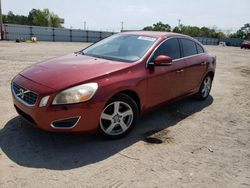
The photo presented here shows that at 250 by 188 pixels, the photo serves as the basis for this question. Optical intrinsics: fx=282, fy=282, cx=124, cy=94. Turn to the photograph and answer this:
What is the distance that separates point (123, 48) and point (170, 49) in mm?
909

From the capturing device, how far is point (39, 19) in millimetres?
91125

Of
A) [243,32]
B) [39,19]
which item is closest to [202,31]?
[243,32]

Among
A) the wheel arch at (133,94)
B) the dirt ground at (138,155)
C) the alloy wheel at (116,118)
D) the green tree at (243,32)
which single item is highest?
the green tree at (243,32)

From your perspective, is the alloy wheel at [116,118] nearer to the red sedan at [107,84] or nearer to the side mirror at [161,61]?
the red sedan at [107,84]

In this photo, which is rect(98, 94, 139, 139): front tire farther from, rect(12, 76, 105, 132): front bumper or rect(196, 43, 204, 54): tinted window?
rect(196, 43, 204, 54): tinted window

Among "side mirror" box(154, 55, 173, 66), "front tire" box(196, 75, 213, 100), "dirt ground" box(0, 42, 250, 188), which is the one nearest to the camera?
"dirt ground" box(0, 42, 250, 188)

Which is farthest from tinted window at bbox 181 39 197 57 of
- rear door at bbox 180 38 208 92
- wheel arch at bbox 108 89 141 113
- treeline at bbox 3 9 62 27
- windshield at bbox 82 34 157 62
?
treeline at bbox 3 9 62 27

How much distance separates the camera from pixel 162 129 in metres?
4.77

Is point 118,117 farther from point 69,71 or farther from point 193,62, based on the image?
point 193,62

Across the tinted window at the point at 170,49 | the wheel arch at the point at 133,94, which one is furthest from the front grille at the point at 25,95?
the tinted window at the point at 170,49

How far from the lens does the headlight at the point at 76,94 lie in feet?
11.8

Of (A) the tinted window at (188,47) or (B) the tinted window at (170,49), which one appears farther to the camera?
(A) the tinted window at (188,47)

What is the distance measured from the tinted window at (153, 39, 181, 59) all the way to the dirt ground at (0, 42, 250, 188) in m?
1.18

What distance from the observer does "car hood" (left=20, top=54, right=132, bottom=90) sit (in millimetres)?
3773
